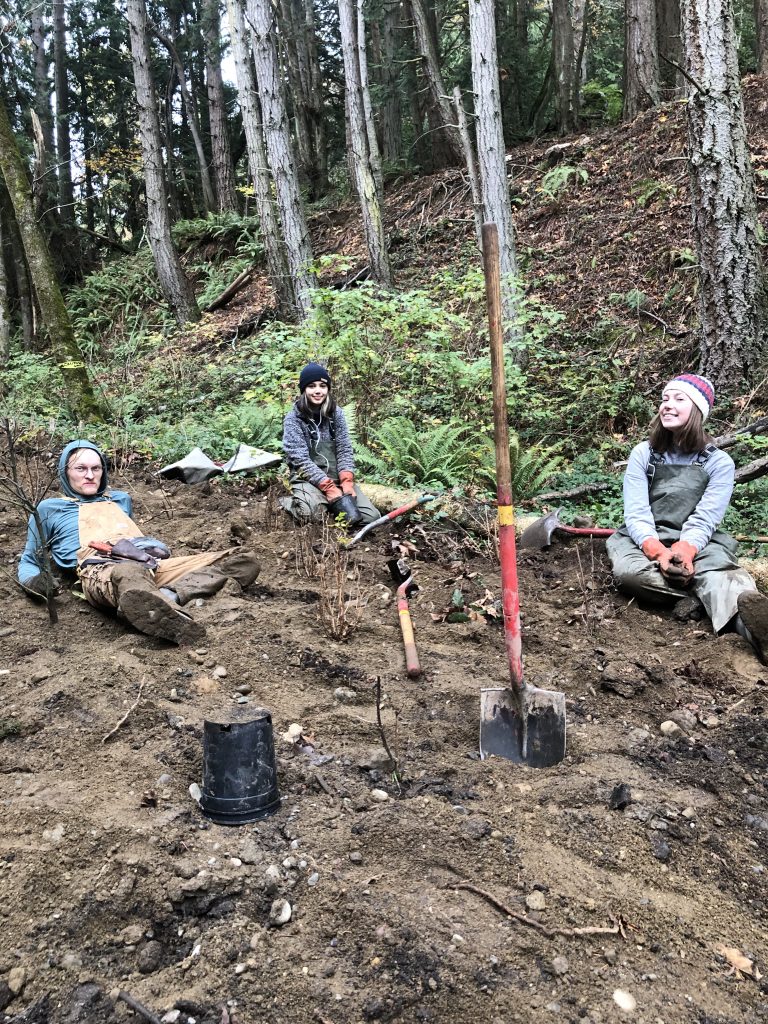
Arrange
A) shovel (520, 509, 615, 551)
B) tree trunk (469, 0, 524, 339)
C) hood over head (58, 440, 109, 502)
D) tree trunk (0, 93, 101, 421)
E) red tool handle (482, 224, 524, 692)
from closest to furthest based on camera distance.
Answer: red tool handle (482, 224, 524, 692) < hood over head (58, 440, 109, 502) < shovel (520, 509, 615, 551) < tree trunk (0, 93, 101, 421) < tree trunk (469, 0, 524, 339)

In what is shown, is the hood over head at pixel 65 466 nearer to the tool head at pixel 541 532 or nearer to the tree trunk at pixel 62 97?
the tool head at pixel 541 532

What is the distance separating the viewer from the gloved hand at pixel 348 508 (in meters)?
5.93

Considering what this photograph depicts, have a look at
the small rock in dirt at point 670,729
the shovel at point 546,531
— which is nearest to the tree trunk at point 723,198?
the shovel at point 546,531

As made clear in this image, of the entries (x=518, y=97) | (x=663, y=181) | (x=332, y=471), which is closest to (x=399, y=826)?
(x=332, y=471)

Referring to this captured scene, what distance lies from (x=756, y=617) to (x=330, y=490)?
338cm

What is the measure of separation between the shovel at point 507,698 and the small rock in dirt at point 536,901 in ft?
2.50

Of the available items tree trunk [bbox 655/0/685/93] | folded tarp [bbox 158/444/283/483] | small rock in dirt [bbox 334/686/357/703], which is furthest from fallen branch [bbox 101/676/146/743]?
tree trunk [bbox 655/0/685/93]

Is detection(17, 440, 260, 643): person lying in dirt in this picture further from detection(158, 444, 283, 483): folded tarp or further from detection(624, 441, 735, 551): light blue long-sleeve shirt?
detection(624, 441, 735, 551): light blue long-sleeve shirt

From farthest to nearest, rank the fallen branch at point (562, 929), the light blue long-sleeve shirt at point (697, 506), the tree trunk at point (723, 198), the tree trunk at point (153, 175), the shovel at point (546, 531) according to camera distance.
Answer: the tree trunk at point (153, 175) < the tree trunk at point (723, 198) < the shovel at point (546, 531) < the light blue long-sleeve shirt at point (697, 506) < the fallen branch at point (562, 929)

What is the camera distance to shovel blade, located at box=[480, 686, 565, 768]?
2980mm

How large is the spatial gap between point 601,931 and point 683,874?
42cm

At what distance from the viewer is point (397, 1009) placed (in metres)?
1.85

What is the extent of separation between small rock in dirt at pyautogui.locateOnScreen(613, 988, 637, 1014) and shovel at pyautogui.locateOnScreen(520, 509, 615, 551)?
373 cm

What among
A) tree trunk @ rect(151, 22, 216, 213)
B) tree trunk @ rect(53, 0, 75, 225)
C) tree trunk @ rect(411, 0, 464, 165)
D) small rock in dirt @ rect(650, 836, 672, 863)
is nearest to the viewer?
small rock in dirt @ rect(650, 836, 672, 863)
